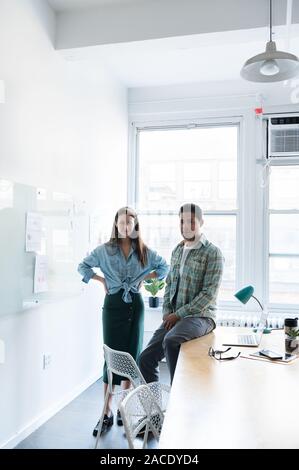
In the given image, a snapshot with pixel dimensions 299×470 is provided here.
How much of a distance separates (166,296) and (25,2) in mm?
2281

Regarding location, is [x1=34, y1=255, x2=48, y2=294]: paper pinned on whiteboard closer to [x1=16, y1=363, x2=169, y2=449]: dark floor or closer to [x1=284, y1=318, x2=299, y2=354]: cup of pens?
[x1=16, y1=363, x2=169, y2=449]: dark floor

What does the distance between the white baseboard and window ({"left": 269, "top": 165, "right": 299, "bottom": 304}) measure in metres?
2.27

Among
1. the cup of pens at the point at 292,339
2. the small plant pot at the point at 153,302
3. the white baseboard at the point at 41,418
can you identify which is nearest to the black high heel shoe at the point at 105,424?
the white baseboard at the point at 41,418

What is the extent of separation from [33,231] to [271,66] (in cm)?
183

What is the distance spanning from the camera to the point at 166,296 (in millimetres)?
2902

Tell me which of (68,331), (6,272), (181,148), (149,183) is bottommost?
(68,331)

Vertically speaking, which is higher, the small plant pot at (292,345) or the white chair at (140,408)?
the small plant pot at (292,345)

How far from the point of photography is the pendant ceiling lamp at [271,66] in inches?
83.8

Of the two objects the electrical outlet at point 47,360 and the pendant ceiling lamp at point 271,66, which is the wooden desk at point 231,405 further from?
the pendant ceiling lamp at point 271,66

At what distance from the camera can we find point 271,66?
7.13ft

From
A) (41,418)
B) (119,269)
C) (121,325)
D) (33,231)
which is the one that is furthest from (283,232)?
(41,418)

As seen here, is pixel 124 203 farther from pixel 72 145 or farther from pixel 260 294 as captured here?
pixel 260 294

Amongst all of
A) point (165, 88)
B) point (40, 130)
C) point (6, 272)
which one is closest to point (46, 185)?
point (40, 130)

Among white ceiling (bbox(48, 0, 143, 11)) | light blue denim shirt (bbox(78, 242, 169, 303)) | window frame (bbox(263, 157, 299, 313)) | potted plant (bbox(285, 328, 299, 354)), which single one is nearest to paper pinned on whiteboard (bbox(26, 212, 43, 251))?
light blue denim shirt (bbox(78, 242, 169, 303))
